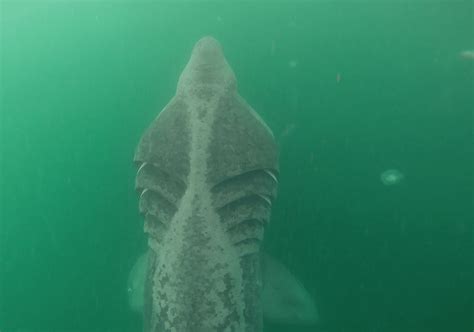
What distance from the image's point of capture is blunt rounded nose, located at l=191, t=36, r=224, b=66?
16.2 ft

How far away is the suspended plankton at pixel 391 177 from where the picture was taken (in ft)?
19.9

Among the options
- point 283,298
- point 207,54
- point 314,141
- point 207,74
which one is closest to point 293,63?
point 314,141

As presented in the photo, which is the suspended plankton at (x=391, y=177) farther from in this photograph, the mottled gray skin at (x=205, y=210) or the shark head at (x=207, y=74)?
the shark head at (x=207, y=74)

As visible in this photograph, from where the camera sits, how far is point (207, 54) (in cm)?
502

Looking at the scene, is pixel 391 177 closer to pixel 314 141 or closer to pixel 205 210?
pixel 314 141

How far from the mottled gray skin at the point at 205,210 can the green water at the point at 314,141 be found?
1855 millimetres

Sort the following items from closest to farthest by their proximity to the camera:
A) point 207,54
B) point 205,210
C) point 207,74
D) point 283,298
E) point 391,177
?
point 205,210, point 207,74, point 207,54, point 283,298, point 391,177

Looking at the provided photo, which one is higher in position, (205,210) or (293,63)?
(293,63)

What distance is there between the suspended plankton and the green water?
0.06 m

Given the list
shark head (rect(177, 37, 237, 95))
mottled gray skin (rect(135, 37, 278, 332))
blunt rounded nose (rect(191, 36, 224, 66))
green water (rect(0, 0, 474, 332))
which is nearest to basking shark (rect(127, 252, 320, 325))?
green water (rect(0, 0, 474, 332))

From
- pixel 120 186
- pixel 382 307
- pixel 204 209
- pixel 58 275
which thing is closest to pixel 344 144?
pixel 382 307

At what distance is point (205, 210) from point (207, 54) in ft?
6.56

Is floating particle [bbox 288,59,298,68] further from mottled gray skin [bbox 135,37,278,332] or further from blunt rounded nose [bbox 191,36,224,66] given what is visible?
mottled gray skin [bbox 135,37,278,332]

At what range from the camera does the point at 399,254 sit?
20.2 ft
